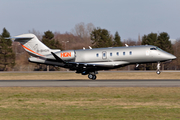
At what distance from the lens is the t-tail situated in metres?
34.4

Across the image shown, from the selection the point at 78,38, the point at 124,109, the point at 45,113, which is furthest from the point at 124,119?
the point at 78,38

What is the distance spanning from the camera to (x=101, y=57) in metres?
32.6

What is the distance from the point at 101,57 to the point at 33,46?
9148 millimetres

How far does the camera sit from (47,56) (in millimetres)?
33844

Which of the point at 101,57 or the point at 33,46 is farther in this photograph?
the point at 33,46

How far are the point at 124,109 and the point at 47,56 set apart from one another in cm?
2238

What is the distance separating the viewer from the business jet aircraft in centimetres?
3175

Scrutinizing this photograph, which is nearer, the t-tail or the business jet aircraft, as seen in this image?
the business jet aircraft

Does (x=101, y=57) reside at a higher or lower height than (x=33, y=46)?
lower

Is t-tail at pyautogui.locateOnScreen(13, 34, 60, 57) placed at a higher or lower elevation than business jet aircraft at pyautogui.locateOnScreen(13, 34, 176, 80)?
higher

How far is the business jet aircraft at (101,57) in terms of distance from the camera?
3175 centimetres

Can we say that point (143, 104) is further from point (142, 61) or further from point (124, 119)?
point (142, 61)

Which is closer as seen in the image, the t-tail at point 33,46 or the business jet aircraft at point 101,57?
the business jet aircraft at point 101,57

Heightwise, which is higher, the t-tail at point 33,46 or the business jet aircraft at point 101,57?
the t-tail at point 33,46
